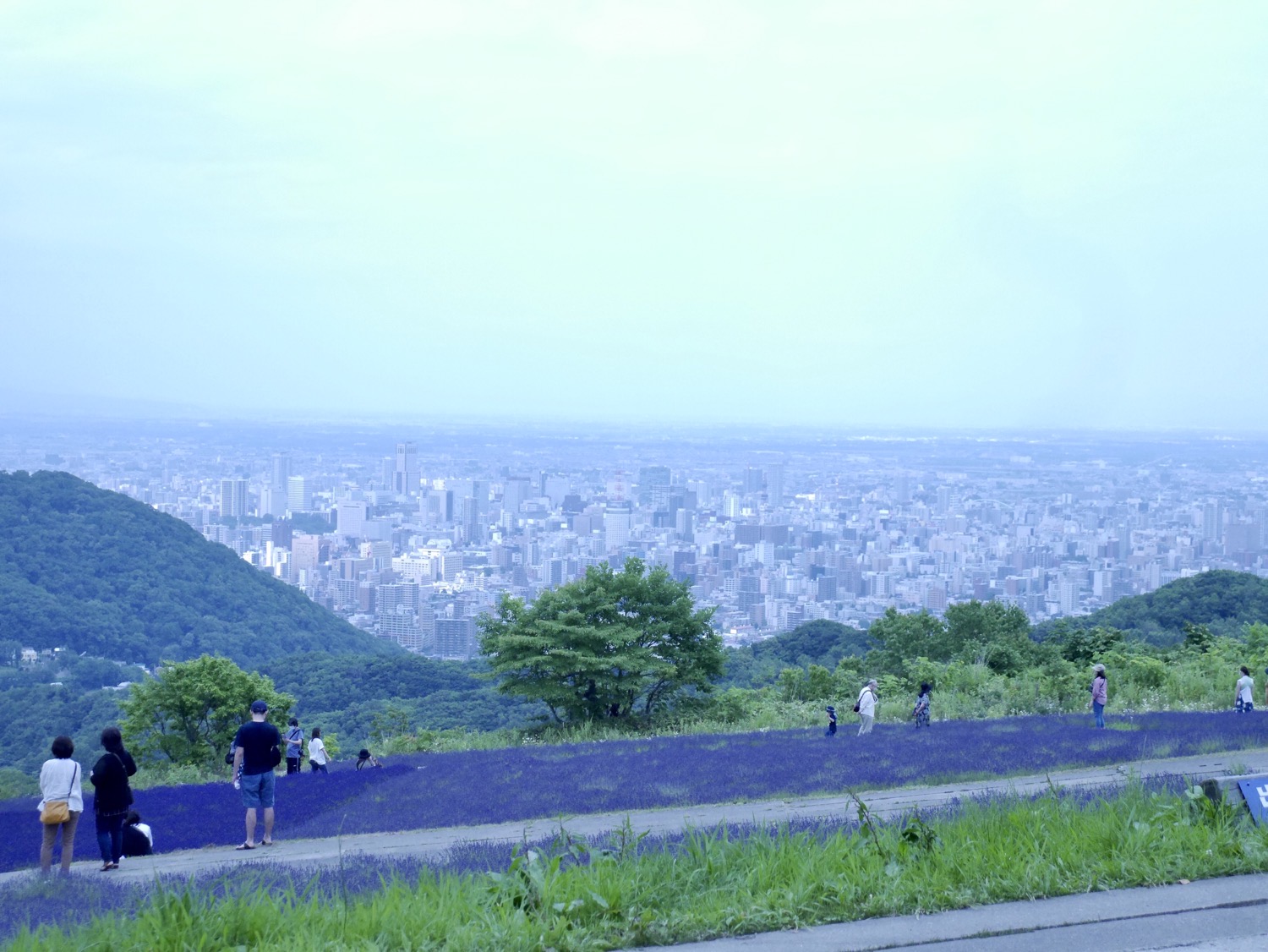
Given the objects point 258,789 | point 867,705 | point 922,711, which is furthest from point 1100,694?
point 258,789

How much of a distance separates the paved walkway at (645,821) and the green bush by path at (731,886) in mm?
3580

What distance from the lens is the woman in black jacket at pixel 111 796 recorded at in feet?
38.8

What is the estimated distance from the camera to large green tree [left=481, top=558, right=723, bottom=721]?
29.4 meters

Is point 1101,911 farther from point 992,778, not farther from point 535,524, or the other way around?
point 535,524

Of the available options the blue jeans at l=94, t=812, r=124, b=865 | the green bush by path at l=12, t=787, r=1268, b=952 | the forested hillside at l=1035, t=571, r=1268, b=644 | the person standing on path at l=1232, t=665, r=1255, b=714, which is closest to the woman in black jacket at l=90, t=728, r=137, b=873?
the blue jeans at l=94, t=812, r=124, b=865

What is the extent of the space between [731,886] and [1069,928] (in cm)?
202

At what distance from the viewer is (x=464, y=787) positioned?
17.2 meters

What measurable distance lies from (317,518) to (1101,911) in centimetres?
19994

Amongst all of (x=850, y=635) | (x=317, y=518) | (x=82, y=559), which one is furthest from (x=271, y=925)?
(x=317, y=518)

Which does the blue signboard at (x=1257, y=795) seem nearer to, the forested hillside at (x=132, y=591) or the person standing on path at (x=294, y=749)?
the person standing on path at (x=294, y=749)

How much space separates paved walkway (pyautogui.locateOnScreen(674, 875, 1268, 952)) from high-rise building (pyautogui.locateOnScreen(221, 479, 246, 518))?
19586cm

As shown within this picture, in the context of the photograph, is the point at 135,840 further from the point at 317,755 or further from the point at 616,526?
the point at 616,526

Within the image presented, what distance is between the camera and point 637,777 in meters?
16.6

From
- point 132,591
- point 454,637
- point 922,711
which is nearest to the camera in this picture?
point 922,711
